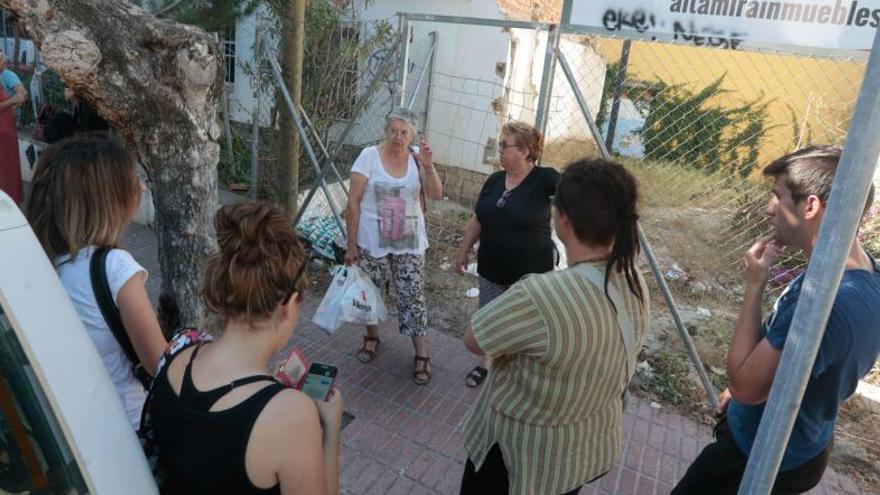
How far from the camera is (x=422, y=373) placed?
3754 mm

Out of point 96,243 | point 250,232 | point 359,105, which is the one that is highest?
point 359,105

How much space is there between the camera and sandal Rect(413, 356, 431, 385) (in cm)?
374

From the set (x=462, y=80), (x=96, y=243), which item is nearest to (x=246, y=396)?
(x=96, y=243)

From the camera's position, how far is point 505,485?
1.91m

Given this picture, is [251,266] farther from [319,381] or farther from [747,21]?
[747,21]

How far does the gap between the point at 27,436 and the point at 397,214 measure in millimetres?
2584

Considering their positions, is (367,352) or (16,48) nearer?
(367,352)

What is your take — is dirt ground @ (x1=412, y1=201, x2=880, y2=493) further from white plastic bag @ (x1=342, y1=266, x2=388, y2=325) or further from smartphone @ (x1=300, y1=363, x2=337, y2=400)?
smartphone @ (x1=300, y1=363, x2=337, y2=400)

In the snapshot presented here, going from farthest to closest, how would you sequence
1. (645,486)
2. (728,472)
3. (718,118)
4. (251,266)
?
(718,118) < (645,486) < (728,472) < (251,266)

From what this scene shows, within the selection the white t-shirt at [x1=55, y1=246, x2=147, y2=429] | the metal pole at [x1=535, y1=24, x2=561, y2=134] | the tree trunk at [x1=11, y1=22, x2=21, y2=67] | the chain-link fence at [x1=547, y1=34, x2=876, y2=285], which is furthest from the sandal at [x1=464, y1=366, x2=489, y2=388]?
the tree trunk at [x1=11, y1=22, x2=21, y2=67]

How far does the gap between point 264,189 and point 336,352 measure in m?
3.75

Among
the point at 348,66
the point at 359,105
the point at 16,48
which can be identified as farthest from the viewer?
the point at 16,48

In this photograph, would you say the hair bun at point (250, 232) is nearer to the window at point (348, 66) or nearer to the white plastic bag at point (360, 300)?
the white plastic bag at point (360, 300)

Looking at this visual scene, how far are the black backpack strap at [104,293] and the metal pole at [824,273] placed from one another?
1.67 meters
